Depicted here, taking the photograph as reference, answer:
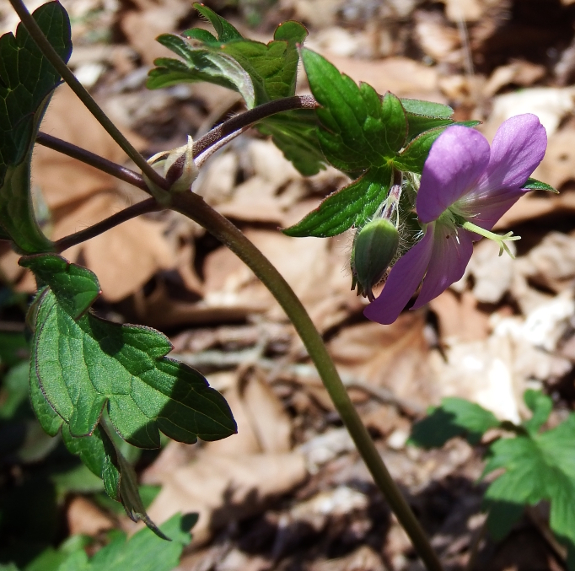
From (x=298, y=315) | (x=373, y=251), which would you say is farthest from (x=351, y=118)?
(x=298, y=315)

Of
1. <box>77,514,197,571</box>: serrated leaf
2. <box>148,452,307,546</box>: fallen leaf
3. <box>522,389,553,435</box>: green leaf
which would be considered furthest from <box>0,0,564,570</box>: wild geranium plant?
<box>148,452,307,546</box>: fallen leaf

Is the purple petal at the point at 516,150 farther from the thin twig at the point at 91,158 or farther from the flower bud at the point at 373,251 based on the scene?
the thin twig at the point at 91,158

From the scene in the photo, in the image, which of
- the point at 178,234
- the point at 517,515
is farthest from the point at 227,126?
the point at 178,234

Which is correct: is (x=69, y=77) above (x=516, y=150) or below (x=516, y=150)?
above

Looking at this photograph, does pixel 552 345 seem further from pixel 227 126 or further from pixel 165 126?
pixel 165 126

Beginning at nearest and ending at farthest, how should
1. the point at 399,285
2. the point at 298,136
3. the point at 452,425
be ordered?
1. the point at 399,285
2. the point at 298,136
3. the point at 452,425

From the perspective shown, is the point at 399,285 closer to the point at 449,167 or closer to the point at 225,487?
the point at 449,167

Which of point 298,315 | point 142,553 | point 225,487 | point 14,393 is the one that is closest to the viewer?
point 298,315

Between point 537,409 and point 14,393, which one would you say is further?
point 14,393
